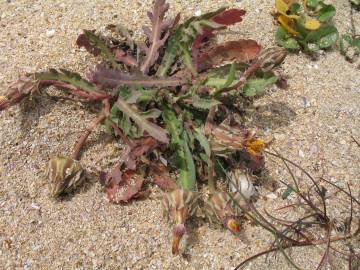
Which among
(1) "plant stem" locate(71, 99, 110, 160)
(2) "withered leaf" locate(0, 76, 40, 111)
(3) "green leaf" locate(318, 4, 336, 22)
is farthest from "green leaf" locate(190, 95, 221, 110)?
(3) "green leaf" locate(318, 4, 336, 22)

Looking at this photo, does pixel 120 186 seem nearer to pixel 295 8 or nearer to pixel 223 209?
pixel 223 209

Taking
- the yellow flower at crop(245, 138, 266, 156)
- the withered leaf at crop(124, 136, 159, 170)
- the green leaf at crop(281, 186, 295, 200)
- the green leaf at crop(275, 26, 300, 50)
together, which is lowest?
the green leaf at crop(281, 186, 295, 200)

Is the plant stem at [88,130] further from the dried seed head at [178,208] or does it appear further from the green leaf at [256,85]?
the green leaf at [256,85]

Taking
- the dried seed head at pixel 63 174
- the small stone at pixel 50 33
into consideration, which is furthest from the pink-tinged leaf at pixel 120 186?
the small stone at pixel 50 33

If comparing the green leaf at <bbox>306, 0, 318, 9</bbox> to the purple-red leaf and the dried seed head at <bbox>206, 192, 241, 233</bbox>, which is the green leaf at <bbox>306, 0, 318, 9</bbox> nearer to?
the purple-red leaf

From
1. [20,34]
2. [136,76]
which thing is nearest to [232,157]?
[136,76]

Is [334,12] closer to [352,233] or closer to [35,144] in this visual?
[352,233]
